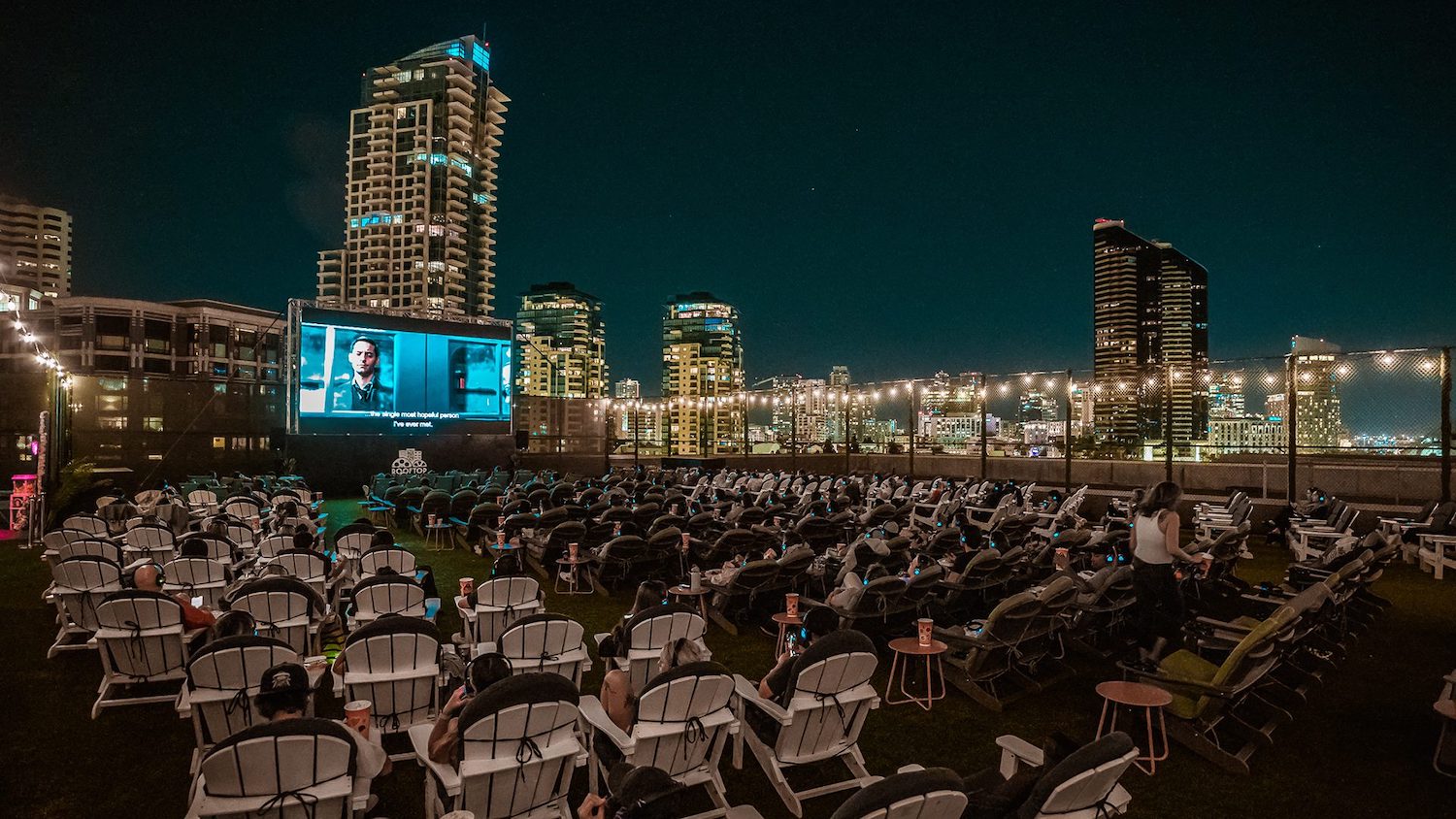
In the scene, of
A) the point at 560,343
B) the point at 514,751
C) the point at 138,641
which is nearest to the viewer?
the point at 514,751

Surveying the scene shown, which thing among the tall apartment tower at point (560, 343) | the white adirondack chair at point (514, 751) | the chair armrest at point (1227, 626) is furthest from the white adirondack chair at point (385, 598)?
the tall apartment tower at point (560, 343)

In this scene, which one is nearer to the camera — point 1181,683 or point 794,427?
point 1181,683

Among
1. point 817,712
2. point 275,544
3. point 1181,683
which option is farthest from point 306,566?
point 1181,683

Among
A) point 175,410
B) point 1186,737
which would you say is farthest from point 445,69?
point 1186,737

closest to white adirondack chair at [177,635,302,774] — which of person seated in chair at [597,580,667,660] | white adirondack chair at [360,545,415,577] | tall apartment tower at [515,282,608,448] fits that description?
person seated in chair at [597,580,667,660]

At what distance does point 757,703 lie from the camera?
443 cm

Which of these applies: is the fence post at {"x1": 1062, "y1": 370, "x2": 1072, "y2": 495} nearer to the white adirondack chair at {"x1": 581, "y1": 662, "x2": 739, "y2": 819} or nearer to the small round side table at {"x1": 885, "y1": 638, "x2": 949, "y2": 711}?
the small round side table at {"x1": 885, "y1": 638, "x2": 949, "y2": 711}

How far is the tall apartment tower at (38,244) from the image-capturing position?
408 feet

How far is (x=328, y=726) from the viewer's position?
314 cm

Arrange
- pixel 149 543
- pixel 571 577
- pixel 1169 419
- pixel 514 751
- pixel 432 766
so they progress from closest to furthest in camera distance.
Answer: pixel 514 751 < pixel 432 766 < pixel 149 543 < pixel 571 577 < pixel 1169 419

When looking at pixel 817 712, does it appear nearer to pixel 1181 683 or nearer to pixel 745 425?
pixel 1181 683

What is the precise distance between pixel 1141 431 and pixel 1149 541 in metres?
14.6

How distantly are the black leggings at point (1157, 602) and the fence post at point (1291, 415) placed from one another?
11.8m

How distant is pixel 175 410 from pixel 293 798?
25.7 m
